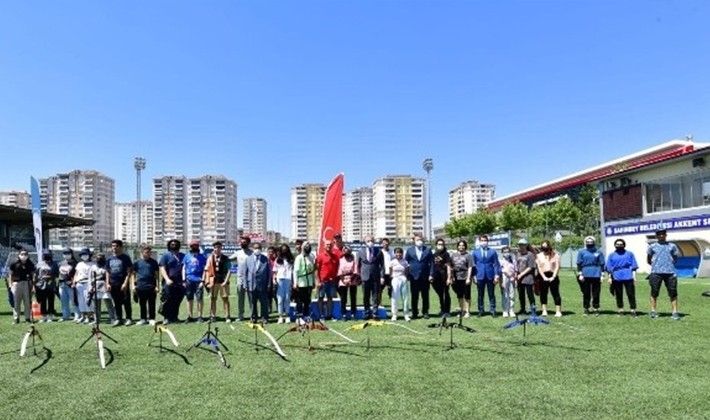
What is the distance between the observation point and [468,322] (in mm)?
10844

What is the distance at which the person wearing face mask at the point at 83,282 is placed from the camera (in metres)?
11.8

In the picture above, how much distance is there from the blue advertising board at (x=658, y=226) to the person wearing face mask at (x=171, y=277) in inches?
1000

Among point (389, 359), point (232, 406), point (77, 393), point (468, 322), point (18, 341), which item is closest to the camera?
point (232, 406)

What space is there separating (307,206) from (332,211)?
437ft

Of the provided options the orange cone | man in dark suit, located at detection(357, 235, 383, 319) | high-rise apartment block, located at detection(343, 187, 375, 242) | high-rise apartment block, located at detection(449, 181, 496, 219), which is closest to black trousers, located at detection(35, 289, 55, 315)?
the orange cone

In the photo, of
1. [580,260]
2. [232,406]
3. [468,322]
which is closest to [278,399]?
[232,406]

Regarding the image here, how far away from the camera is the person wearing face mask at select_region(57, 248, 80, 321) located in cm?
1216

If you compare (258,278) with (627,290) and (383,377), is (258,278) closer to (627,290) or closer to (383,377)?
(383,377)

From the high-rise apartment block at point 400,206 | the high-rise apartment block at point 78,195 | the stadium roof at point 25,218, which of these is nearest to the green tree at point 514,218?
the stadium roof at point 25,218

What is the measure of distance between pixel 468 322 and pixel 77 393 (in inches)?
281

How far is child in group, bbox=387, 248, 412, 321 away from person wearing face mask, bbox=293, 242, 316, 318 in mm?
1712

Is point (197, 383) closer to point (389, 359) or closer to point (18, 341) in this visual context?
point (389, 359)

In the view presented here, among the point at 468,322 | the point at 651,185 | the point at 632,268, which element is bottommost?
the point at 468,322

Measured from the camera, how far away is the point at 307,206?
146m
